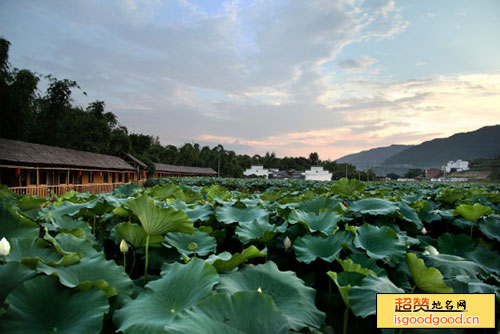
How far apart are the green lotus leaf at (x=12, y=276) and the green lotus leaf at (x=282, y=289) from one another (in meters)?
0.57

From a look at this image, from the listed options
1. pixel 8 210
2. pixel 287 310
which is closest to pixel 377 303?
pixel 287 310

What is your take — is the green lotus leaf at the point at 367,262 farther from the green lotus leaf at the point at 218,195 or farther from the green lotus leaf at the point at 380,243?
the green lotus leaf at the point at 218,195

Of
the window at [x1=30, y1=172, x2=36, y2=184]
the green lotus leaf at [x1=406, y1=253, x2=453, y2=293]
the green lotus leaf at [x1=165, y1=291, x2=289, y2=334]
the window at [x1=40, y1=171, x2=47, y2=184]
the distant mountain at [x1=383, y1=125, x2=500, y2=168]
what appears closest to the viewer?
the green lotus leaf at [x1=165, y1=291, x2=289, y2=334]

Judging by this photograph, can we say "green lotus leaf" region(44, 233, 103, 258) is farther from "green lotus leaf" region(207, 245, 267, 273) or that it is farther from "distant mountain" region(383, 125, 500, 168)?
"distant mountain" region(383, 125, 500, 168)

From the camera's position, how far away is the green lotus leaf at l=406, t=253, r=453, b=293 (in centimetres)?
106

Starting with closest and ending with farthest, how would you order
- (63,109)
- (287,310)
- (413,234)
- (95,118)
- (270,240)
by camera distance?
(287,310) < (270,240) < (413,234) < (63,109) < (95,118)

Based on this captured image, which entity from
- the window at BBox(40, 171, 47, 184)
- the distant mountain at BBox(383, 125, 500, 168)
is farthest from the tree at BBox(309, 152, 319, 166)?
the window at BBox(40, 171, 47, 184)

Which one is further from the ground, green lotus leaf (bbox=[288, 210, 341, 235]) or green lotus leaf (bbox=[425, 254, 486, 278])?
green lotus leaf (bbox=[288, 210, 341, 235])

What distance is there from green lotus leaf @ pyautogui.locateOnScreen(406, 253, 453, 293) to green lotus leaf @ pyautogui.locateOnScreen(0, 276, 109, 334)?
1.06m

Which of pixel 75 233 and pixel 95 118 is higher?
pixel 95 118

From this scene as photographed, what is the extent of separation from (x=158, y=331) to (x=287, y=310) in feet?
1.34

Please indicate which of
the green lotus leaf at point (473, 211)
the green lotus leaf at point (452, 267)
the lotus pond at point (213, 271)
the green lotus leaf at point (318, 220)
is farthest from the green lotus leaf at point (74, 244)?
the green lotus leaf at point (473, 211)

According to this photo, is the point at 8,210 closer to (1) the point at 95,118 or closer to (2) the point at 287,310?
(2) the point at 287,310

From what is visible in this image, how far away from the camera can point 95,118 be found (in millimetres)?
31688
